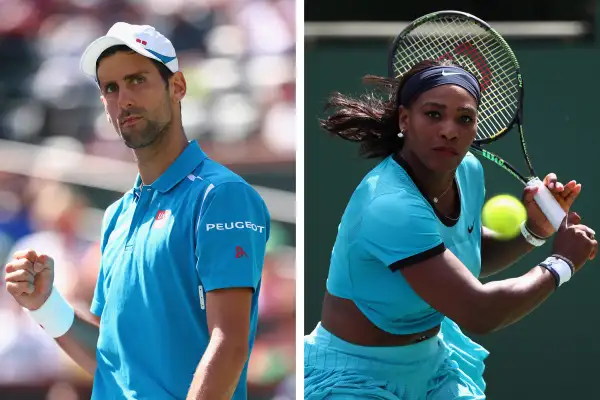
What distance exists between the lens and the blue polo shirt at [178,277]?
2486 millimetres

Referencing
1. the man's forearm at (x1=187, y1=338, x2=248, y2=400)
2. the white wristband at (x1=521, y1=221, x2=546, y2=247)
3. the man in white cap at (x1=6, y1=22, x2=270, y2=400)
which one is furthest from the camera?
the white wristband at (x1=521, y1=221, x2=546, y2=247)

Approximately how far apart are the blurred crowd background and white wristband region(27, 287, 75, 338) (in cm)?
117

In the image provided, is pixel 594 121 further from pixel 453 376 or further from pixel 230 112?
pixel 453 376

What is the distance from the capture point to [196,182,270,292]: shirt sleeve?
Result: 97.0 inches

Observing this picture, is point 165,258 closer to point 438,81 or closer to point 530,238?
point 438,81

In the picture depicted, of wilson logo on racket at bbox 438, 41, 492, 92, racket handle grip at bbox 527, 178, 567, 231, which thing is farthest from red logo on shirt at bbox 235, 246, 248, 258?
wilson logo on racket at bbox 438, 41, 492, 92

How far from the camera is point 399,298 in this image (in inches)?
114

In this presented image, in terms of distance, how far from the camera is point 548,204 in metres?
3.15

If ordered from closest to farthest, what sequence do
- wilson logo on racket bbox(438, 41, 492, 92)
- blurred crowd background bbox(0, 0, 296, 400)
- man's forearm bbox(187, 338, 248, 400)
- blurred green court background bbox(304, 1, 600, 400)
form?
man's forearm bbox(187, 338, 248, 400)
wilson logo on racket bbox(438, 41, 492, 92)
blurred crowd background bbox(0, 0, 296, 400)
blurred green court background bbox(304, 1, 600, 400)

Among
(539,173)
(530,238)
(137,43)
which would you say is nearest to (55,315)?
(137,43)

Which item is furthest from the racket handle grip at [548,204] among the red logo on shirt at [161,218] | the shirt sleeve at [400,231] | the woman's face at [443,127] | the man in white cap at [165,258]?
the red logo on shirt at [161,218]

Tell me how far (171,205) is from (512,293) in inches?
33.8

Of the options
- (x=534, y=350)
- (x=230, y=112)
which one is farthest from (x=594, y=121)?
(x=230, y=112)

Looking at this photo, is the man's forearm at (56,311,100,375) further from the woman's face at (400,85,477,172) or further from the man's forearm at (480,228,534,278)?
the man's forearm at (480,228,534,278)
